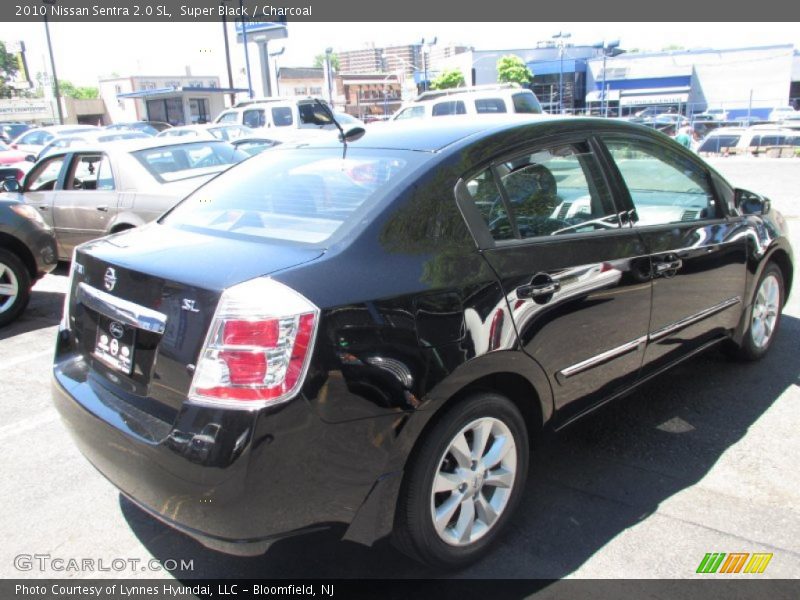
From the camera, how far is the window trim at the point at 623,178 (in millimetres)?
3337

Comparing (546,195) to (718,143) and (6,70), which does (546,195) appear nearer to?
(718,143)

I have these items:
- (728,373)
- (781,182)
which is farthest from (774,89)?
(728,373)

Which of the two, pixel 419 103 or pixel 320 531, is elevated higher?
pixel 419 103

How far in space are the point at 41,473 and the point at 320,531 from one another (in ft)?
6.76

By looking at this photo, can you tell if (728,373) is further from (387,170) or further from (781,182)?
(781,182)

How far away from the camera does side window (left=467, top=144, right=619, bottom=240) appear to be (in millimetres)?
2812

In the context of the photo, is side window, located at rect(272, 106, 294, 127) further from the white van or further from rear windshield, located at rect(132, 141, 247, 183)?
rear windshield, located at rect(132, 141, 247, 183)

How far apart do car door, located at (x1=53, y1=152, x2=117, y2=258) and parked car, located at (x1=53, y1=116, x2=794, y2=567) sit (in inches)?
175

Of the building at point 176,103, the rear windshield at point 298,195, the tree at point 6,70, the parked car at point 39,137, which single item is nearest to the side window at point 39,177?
the rear windshield at point 298,195

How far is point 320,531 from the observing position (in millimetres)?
2219

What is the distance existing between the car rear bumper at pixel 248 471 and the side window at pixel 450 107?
50.2 ft

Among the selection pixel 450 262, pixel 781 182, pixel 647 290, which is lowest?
pixel 781 182

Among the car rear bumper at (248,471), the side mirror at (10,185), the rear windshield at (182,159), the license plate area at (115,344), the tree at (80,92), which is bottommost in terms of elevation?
the car rear bumper at (248,471)

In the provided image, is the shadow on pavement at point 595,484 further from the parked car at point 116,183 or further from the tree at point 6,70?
the tree at point 6,70
